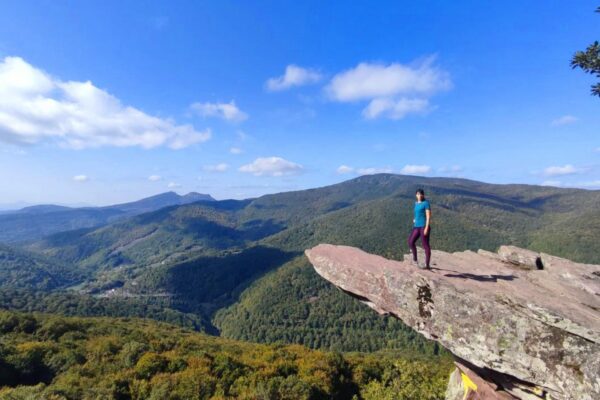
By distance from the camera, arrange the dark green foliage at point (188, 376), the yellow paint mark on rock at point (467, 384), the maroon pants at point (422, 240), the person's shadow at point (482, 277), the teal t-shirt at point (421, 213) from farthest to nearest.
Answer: the dark green foliage at point (188, 376), the yellow paint mark on rock at point (467, 384), the teal t-shirt at point (421, 213), the maroon pants at point (422, 240), the person's shadow at point (482, 277)

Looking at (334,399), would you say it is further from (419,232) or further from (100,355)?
(100,355)

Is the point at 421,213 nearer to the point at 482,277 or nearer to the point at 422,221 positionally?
the point at 422,221

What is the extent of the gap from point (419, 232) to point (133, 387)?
26.6m

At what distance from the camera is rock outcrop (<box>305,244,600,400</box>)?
1089 centimetres

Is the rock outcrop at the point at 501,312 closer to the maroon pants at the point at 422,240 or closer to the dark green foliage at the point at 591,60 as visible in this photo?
the maroon pants at the point at 422,240

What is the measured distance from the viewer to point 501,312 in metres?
12.3

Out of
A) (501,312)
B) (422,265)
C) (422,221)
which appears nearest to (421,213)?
(422,221)

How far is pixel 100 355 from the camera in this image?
35125 mm

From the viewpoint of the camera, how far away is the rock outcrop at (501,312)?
10.9 metres

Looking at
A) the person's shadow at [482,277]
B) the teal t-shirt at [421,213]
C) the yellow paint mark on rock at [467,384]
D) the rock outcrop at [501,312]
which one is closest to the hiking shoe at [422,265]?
the rock outcrop at [501,312]

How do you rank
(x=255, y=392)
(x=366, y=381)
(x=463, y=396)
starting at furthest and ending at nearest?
(x=366, y=381) < (x=255, y=392) < (x=463, y=396)

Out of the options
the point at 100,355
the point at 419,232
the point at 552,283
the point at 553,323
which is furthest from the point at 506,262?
the point at 100,355

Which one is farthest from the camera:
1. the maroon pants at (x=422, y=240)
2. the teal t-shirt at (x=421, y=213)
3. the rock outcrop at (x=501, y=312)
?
the teal t-shirt at (x=421, y=213)

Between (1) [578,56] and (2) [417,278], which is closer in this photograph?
(1) [578,56]
